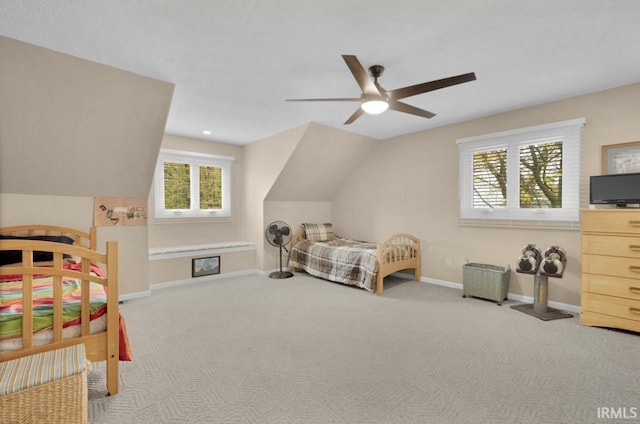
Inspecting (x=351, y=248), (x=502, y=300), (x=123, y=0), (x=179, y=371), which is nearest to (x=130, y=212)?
(x=179, y=371)

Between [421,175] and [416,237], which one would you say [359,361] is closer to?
[416,237]

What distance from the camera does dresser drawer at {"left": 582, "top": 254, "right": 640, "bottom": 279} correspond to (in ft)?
8.97

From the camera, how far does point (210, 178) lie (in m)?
5.38

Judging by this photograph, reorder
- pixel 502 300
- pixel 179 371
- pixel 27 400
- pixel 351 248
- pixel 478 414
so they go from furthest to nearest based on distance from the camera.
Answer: pixel 351 248 → pixel 502 300 → pixel 179 371 → pixel 478 414 → pixel 27 400

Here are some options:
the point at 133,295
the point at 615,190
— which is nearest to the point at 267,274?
the point at 133,295

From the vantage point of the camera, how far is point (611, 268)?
2.83m

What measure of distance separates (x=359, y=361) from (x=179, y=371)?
1.37 metres

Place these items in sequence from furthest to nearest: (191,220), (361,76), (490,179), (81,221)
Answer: (191,220), (490,179), (81,221), (361,76)

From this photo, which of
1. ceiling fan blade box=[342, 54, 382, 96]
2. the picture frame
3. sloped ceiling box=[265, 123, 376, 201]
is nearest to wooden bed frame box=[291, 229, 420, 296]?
sloped ceiling box=[265, 123, 376, 201]

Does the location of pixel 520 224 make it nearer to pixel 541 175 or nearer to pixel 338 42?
pixel 541 175

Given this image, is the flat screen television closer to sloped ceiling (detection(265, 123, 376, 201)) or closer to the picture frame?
the picture frame

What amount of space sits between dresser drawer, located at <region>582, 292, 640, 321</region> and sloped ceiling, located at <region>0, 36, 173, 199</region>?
15.9 feet

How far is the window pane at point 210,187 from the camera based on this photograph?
17.3 feet

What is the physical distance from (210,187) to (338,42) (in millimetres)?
3909
